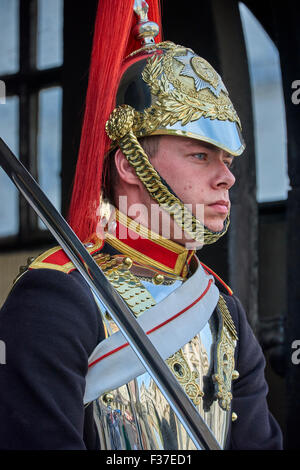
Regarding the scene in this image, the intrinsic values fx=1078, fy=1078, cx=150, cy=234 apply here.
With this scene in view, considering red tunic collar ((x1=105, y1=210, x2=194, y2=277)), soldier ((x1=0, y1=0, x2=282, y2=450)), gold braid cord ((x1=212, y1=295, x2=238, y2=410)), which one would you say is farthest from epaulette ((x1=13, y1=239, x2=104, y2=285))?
gold braid cord ((x1=212, y1=295, x2=238, y2=410))

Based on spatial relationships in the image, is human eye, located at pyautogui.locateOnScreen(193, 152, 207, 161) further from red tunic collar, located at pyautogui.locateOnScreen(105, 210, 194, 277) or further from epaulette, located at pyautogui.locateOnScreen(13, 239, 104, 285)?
epaulette, located at pyautogui.locateOnScreen(13, 239, 104, 285)

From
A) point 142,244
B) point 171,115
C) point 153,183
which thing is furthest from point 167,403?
point 171,115

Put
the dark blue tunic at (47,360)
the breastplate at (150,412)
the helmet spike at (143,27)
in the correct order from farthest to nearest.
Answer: the helmet spike at (143,27), the breastplate at (150,412), the dark blue tunic at (47,360)

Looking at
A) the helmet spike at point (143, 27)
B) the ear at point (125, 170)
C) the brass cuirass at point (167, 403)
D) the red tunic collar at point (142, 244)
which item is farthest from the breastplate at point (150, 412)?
the helmet spike at point (143, 27)

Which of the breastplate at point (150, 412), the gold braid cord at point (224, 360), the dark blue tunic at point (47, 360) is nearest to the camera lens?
the dark blue tunic at point (47, 360)

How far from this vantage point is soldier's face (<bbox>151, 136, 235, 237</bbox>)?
226 cm

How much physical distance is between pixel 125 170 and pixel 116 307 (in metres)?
0.36

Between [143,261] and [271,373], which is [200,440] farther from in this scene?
[271,373]

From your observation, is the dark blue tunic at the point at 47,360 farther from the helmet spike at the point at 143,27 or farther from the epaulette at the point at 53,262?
the helmet spike at the point at 143,27

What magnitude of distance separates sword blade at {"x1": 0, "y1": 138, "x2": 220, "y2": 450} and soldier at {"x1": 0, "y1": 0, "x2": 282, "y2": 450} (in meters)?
0.07

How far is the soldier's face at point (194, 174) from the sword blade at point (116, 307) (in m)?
0.28

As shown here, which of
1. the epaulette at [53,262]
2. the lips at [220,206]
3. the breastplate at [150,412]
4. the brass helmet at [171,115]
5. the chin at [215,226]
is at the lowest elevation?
the breastplate at [150,412]

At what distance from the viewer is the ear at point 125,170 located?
229cm

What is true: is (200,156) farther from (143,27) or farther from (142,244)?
(143,27)
